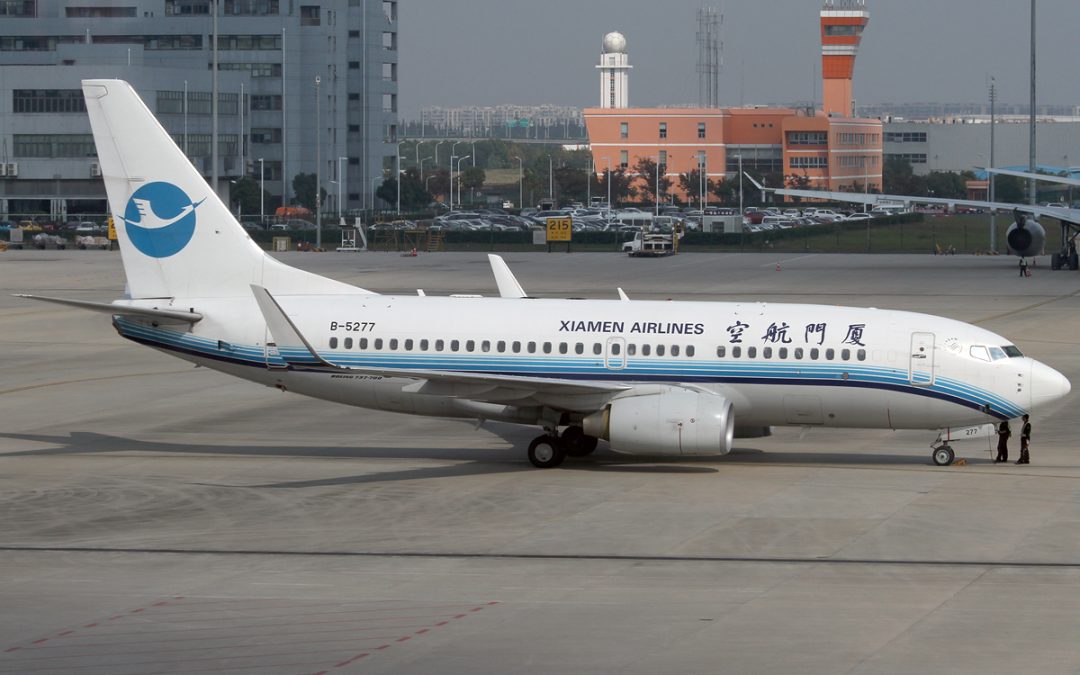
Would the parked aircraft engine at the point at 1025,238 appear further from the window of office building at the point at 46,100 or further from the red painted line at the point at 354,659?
the window of office building at the point at 46,100

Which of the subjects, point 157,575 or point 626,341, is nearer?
point 157,575

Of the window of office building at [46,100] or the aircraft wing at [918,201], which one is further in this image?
the window of office building at [46,100]

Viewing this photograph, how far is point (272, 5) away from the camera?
191875 mm

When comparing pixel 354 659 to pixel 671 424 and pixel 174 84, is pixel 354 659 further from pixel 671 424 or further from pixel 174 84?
pixel 174 84

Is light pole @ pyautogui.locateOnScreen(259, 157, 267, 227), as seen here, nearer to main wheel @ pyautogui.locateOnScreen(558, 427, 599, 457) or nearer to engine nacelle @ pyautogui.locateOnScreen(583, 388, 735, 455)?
main wheel @ pyautogui.locateOnScreen(558, 427, 599, 457)

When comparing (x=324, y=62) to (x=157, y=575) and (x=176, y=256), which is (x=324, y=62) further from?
(x=157, y=575)

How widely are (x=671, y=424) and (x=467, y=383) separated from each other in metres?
4.36

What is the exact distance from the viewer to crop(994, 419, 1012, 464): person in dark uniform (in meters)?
32.3

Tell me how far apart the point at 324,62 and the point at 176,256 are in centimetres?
16631

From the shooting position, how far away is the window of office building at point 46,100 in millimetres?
162500

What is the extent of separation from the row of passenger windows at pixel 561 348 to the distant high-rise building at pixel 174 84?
137276 mm

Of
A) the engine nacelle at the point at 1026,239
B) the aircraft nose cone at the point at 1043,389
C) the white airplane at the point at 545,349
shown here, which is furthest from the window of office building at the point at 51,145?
the aircraft nose cone at the point at 1043,389

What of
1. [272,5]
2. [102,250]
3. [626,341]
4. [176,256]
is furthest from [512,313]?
[272,5]

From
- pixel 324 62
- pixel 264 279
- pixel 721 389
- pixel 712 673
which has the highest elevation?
pixel 324 62
